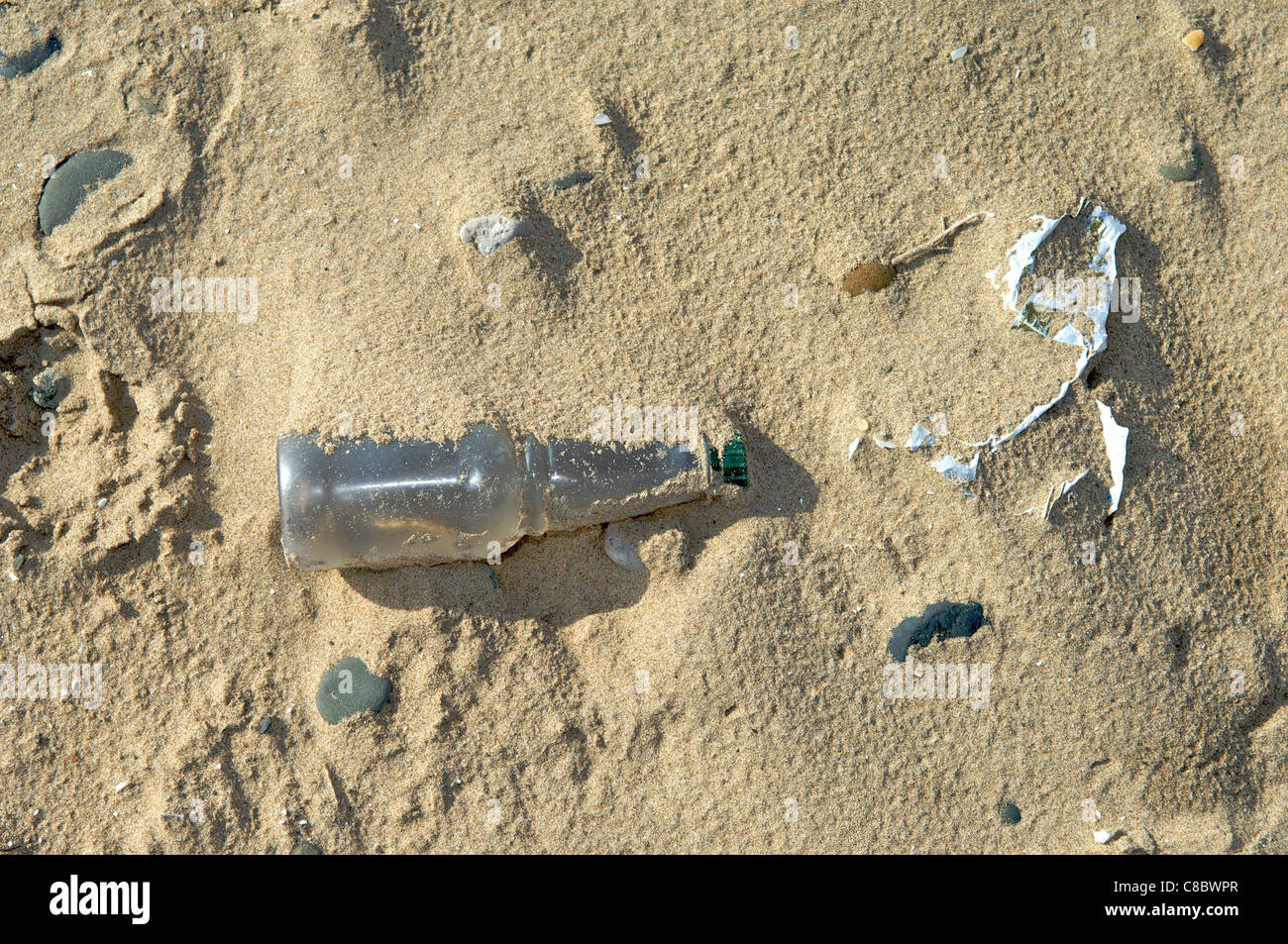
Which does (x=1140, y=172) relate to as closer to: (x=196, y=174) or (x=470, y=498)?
(x=470, y=498)

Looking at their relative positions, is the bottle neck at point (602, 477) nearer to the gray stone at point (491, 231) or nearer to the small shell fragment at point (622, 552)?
the small shell fragment at point (622, 552)

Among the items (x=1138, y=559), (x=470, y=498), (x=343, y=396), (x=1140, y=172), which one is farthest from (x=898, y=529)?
(x=343, y=396)

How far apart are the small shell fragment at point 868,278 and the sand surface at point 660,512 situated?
0.03 m

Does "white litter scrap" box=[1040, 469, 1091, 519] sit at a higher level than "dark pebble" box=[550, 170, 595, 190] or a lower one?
lower

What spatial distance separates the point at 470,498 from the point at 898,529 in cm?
99

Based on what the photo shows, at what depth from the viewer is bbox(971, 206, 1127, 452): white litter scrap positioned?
7.91 feet

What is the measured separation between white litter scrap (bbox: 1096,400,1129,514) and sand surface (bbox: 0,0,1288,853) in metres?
0.04

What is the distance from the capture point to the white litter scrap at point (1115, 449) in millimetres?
2396

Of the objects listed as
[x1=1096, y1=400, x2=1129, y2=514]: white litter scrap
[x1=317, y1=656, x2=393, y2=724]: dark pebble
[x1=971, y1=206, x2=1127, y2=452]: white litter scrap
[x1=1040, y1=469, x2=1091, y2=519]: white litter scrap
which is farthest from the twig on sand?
[x1=317, y1=656, x2=393, y2=724]: dark pebble

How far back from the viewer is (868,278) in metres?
2.47

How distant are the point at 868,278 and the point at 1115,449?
27.9 inches

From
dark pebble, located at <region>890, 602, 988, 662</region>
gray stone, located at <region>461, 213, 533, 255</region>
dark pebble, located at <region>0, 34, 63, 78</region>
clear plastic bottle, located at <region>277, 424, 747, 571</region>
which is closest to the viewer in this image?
clear plastic bottle, located at <region>277, 424, 747, 571</region>

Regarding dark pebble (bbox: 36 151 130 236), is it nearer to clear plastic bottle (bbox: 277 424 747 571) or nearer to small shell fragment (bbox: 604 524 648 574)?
clear plastic bottle (bbox: 277 424 747 571)

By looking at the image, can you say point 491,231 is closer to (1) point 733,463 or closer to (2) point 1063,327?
(1) point 733,463
